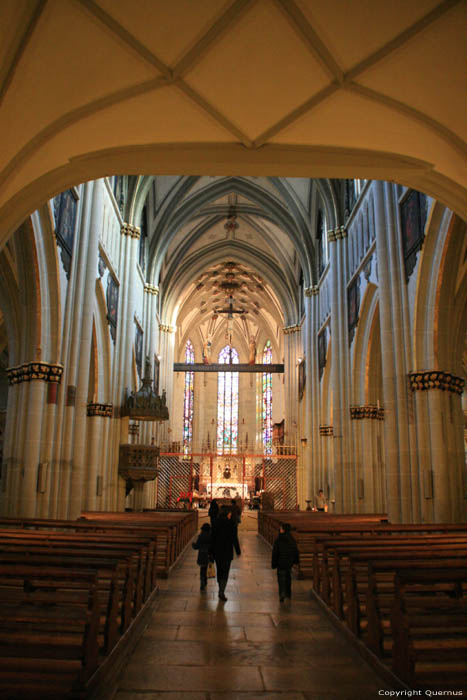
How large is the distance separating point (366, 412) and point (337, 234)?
6339mm

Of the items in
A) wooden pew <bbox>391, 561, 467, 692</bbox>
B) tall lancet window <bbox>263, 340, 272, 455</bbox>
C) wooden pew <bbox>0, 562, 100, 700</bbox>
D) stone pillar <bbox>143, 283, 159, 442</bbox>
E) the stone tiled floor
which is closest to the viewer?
wooden pew <bbox>0, 562, 100, 700</bbox>

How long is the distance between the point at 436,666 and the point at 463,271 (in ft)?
30.4

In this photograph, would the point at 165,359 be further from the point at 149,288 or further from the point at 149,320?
the point at 149,288

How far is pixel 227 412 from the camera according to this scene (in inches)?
1935

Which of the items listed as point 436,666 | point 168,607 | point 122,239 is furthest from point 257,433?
point 436,666

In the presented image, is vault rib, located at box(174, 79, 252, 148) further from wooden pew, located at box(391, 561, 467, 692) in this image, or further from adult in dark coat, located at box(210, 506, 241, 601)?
wooden pew, located at box(391, 561, 467, 692)

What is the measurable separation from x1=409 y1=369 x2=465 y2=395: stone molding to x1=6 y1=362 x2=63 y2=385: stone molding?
749 cm

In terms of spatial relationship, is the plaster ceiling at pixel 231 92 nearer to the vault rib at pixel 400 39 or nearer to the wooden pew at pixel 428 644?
the vault rib at pixel 400 39

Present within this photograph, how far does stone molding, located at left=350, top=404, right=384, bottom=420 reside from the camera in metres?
17.6

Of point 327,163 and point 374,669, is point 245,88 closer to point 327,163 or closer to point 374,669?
point 327,163

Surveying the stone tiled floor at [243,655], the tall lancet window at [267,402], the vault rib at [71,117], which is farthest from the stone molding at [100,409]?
the tall lancet window at [267,402]

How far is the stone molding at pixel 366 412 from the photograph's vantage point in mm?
17578

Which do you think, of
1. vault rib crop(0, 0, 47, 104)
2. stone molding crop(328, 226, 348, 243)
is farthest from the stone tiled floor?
stone molding crop(328, 226, 348, 243)

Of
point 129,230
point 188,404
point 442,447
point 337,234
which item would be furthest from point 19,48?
point 188,404
